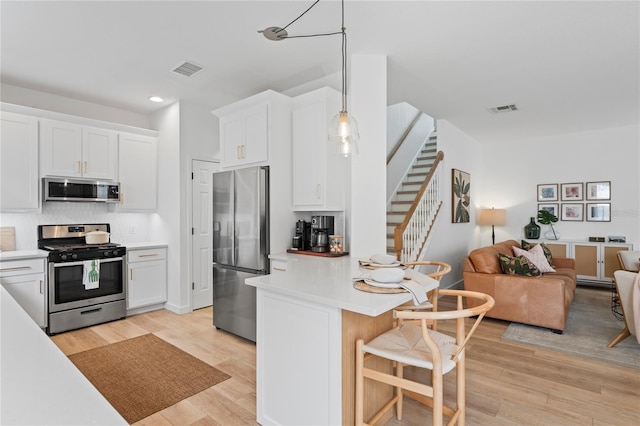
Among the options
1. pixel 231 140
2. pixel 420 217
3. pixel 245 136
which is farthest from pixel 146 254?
pixel 420 217

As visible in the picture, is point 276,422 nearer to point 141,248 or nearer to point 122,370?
point 122,370

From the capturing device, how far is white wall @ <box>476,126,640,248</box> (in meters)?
5.71

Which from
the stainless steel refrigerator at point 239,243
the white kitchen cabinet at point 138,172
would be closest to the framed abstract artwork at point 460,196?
the stainless steel refrigerator at point 239,243

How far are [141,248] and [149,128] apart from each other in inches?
71.8

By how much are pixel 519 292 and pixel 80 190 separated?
5282mm

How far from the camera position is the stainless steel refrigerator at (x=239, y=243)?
3.31m

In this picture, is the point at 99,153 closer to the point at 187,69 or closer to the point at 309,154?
the point at 187,69

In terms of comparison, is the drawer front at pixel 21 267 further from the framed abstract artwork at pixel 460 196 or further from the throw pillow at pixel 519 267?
the framed abstract artwork at pixel 460 196

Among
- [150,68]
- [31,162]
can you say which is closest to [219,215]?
[150,68]

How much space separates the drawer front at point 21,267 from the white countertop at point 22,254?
5 centimetres

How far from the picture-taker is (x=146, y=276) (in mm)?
4324

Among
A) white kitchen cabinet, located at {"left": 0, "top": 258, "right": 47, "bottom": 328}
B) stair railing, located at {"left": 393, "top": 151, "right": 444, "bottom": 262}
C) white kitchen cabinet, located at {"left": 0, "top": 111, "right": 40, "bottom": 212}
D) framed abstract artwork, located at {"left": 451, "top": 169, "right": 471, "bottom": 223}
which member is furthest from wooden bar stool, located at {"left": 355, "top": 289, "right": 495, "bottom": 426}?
white kitchen cabinet, located at {"left": 0, "top": 111, "right": 40, "bottom": 212}

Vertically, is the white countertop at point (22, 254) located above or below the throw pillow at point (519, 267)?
above

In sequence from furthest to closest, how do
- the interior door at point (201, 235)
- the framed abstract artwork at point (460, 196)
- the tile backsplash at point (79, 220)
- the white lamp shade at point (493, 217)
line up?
the white lamp shade at point (493, 217) < the framed abstract artwork at point (460, 196) < the interior door at point (201, 235) < the tile backsplash at point (79, 220)
